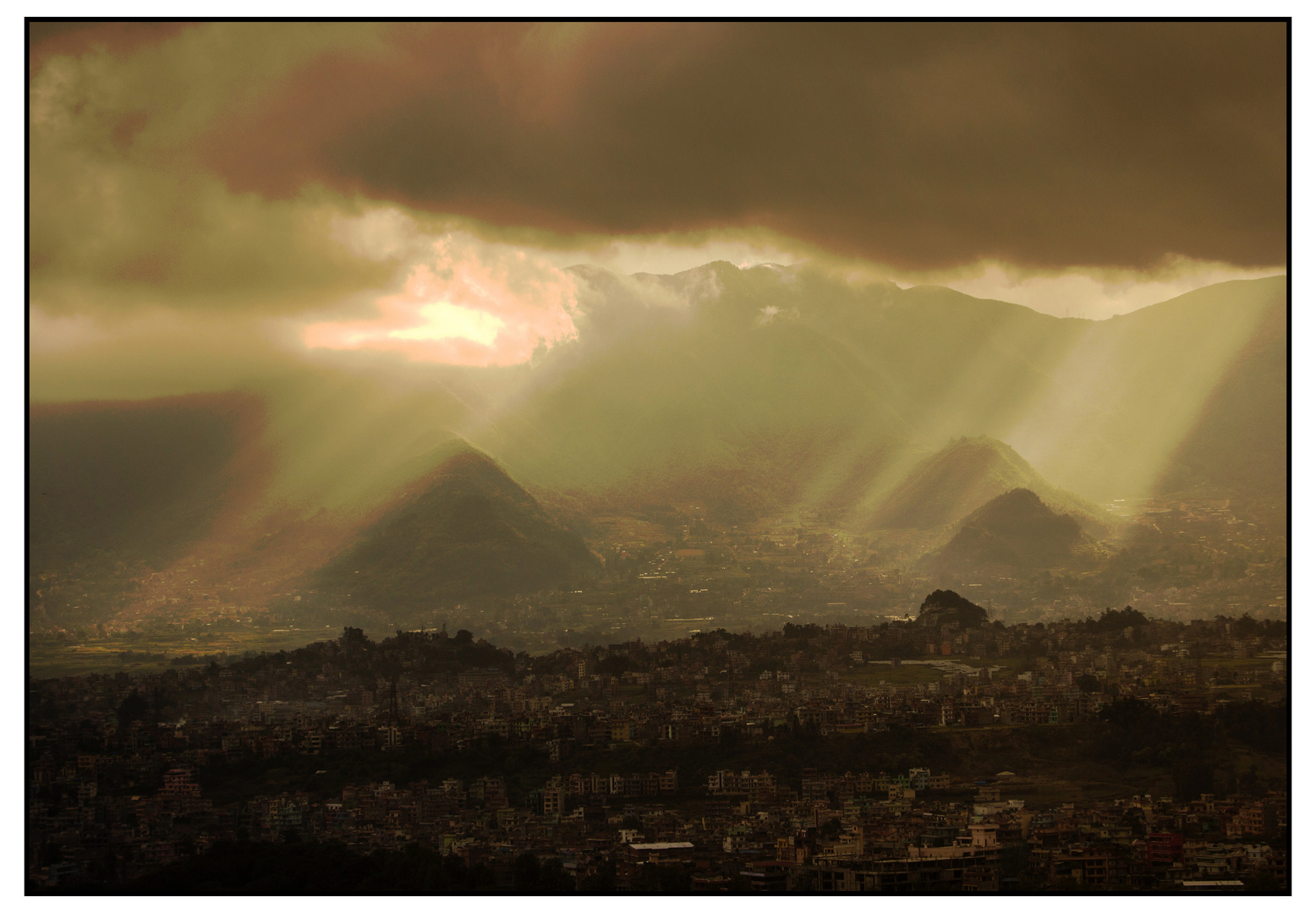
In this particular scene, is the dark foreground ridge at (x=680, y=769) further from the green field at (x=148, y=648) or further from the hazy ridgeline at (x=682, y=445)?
the hazy ridgeline at (x=682, y=445)

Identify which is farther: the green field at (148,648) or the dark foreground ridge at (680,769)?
the green field at (148,648)

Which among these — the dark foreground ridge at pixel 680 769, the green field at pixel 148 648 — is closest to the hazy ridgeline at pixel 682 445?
the green field at pixel 148 648

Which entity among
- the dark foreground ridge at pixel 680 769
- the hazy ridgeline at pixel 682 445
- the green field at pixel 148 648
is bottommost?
the dark foreground ridge at pixel 680 769

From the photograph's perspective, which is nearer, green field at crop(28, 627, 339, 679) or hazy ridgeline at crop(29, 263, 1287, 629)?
green field at crop(28, 627, 339, 679)

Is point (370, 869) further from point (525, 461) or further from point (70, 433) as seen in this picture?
point (525, 461)

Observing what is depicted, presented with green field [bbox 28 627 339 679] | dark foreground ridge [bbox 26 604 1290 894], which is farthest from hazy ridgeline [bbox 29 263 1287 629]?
dark foreground ridge [bbox 26 604 1290 894]

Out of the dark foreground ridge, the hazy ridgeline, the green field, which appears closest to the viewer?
the dark foreground ridge

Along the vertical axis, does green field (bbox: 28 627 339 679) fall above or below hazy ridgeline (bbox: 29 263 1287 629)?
below

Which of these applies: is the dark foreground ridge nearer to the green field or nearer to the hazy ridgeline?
the green field
